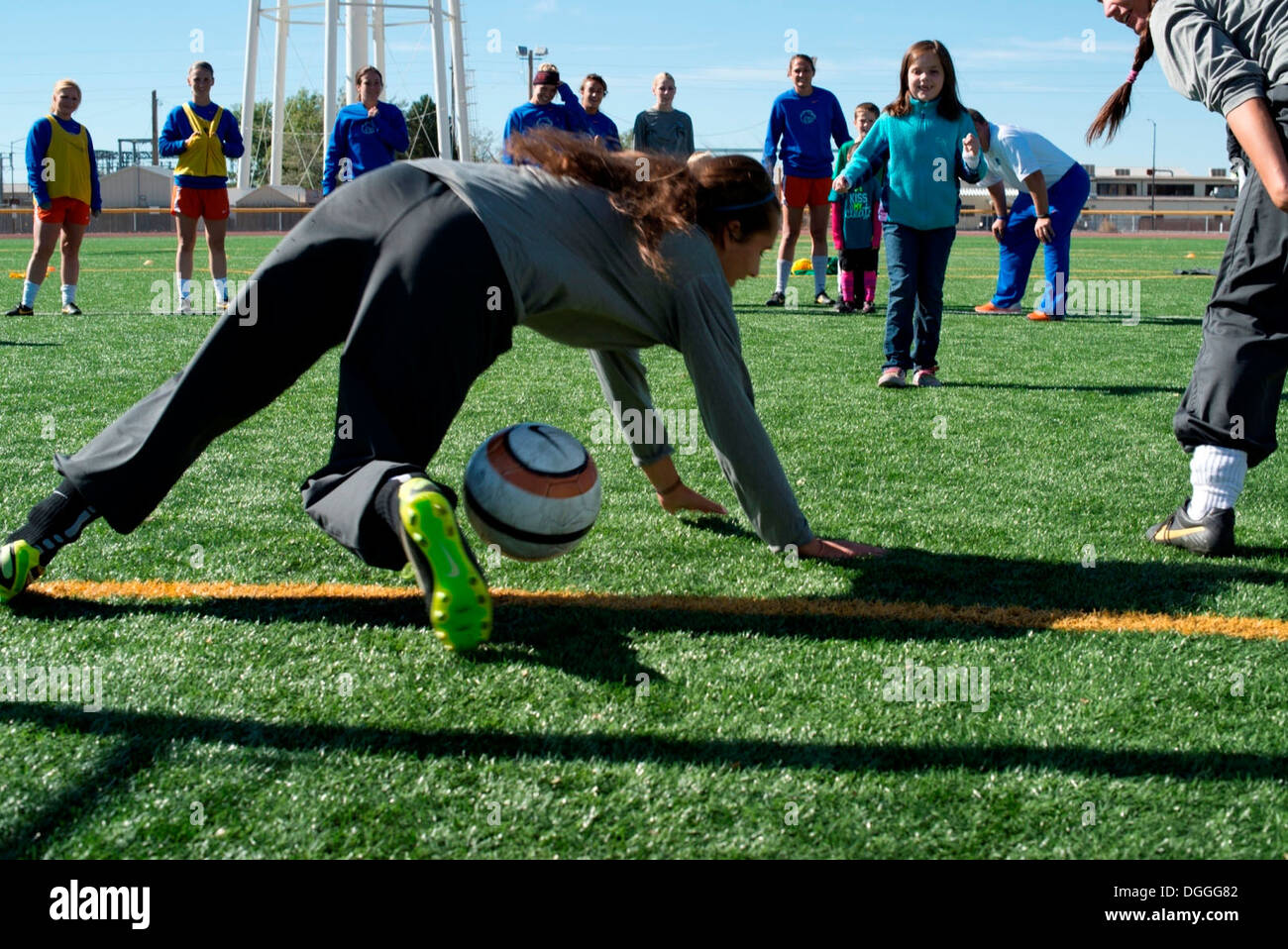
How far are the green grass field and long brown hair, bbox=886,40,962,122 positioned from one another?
126 inches

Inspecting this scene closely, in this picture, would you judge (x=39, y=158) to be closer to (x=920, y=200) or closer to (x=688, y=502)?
(x=920, y=200)

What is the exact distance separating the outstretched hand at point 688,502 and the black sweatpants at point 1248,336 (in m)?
1.73

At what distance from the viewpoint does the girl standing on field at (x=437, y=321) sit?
276cm

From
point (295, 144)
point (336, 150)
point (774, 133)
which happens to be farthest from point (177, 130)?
point (295, 144)

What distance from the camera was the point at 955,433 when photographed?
6.07 metres

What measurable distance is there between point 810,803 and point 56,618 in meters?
2.19

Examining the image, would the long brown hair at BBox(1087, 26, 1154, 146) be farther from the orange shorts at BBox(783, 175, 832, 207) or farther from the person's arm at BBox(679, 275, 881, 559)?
the orange shorts at BBox(783, 175, 832, 207)

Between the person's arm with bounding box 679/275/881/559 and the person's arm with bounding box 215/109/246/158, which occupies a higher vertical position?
the person's arm with bounding box 215/109/246/158

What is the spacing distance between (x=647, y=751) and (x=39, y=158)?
448 inches

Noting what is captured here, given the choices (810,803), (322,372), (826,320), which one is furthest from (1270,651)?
(826,320)

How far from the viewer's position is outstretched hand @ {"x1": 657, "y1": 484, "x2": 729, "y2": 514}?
14.7 feet

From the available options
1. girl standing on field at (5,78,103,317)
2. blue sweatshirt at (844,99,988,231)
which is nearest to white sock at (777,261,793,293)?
blue sweatshirt at (844,99,988,231)

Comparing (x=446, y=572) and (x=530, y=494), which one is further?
(x=530, y=494)

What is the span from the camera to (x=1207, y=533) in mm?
3971
